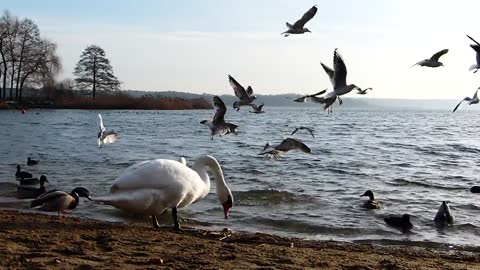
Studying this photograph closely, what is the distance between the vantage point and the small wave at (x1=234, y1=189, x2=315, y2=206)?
13234 millimetres

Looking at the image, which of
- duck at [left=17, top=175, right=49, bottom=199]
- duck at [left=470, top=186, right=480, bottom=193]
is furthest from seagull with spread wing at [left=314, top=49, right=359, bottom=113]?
duck at [left=470, top=186, right=480, bottom=193]

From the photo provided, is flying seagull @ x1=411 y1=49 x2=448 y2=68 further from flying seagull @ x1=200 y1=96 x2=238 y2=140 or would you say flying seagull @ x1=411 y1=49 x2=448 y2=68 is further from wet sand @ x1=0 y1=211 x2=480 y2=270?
flying seagull @ x1=200 y1=96 x2=238 y2=140

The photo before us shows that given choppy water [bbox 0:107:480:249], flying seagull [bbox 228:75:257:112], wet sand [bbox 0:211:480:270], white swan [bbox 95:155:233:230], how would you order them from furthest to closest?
choppy water [bbox 0:107:480:249], flying seagull [bbox 228:75:257:112], white swan [bbox 95:155:233:230], wet sand [bbox 0:211:480:270]

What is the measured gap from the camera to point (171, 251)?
6812 mm

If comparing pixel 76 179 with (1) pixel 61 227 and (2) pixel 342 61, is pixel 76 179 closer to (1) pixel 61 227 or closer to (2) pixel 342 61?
(1) pixel 61 227

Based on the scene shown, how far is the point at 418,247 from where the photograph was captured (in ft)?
32.4

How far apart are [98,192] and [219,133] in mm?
4271

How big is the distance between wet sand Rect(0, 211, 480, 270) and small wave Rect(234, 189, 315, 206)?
12.8 ft

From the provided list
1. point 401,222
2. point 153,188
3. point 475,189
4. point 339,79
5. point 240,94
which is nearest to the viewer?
point 153,188

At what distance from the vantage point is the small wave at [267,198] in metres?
13.2

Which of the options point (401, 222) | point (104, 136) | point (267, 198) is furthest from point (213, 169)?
point (267, 198)

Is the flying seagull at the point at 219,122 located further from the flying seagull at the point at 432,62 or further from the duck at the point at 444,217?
the duck at the point at 444,217

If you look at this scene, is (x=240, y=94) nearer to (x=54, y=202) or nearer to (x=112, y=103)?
(x=54, y=202)

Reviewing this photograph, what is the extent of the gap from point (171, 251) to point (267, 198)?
23.6ft
